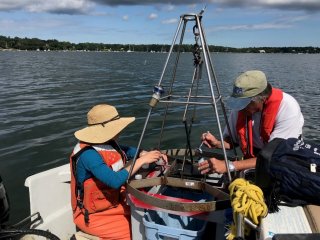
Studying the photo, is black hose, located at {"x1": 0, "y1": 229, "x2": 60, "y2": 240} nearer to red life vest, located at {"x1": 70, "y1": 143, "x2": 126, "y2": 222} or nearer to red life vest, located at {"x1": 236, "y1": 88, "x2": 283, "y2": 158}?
red life vest, located at {"x1": 70, "y1": 143, "x2": 126, "y2": 222}

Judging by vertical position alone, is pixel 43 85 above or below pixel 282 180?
below

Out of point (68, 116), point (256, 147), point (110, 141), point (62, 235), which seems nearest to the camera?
point (110, 141)

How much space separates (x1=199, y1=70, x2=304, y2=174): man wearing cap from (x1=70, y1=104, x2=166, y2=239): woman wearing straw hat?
800 mm

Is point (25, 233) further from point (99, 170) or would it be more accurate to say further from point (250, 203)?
point (250, 203)

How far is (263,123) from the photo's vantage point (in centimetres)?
349

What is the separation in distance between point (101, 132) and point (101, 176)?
43cm

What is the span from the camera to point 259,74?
3262 mm

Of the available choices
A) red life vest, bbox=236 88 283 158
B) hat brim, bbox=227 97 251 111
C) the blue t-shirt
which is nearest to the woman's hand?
the blue t-shirt

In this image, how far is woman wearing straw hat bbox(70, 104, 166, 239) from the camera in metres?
3.10

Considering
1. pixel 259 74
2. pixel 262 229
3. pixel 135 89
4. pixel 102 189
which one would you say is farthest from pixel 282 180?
pixel 135 89

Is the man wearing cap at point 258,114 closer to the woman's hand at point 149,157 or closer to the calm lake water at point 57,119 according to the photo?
the woman's hand at point 149,157

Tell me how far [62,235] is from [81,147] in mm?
1447

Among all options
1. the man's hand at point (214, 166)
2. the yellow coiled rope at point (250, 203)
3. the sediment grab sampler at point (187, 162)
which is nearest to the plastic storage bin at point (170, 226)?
the sediment grab sampler at point (187, 162)

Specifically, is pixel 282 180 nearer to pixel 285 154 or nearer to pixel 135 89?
pixel 285 154
